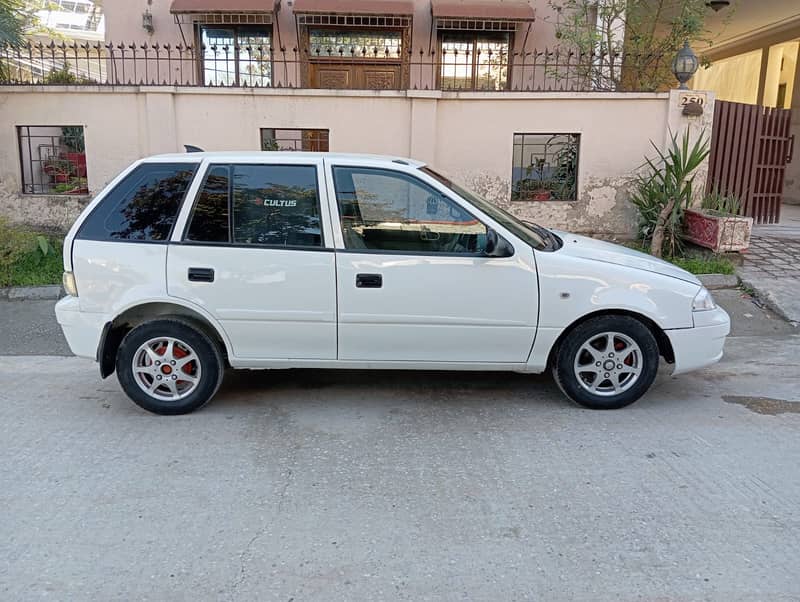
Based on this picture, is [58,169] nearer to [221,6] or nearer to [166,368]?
[221,6]

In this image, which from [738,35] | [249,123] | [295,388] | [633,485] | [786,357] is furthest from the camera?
[738,35]

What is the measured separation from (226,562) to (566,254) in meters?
2.98

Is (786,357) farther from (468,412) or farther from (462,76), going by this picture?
(462,76)

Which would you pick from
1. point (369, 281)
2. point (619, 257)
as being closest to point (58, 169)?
point (369, 281)

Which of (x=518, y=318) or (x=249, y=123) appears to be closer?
(x=518, y=318)

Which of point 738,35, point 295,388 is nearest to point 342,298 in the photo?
point 295,388

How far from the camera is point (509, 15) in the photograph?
12.7 metres

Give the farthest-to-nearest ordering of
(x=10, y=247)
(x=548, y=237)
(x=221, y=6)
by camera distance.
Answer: (x=221, y=6)
(x=10, y=247)
(x=548, y=237)

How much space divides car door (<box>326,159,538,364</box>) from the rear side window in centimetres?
108

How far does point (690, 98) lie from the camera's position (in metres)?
9.55

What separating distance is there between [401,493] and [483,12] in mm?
10990

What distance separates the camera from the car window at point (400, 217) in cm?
477

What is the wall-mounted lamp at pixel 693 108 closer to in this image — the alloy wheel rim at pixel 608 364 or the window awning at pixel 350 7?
the window awning at pixel 350 7

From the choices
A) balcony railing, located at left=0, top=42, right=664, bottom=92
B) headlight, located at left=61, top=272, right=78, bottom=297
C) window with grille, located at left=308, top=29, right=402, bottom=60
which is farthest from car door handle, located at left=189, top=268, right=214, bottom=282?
window with grille, located at left=308, top=29, right=402, bottom=60
